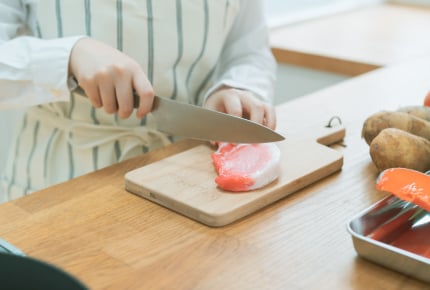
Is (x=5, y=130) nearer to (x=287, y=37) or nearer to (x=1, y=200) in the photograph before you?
(x=1, y=200)

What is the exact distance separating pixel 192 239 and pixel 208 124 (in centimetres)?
18

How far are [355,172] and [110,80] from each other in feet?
1.12

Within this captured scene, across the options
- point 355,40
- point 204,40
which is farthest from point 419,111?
point 355,40

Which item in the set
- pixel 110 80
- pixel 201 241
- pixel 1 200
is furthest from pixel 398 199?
pixel 1 200

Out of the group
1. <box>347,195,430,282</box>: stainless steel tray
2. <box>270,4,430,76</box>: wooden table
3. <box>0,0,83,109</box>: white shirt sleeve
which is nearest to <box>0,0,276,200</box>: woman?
<box>0,0,83,109</box>: white shirt sleeve

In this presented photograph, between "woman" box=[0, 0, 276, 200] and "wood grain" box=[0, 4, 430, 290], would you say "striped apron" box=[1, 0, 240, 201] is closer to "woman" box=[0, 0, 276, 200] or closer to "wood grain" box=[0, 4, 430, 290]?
"woman" box=[0, 0, 276, 200]

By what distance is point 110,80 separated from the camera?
2.63ft

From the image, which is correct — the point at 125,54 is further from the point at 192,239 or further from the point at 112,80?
the point at 192,239

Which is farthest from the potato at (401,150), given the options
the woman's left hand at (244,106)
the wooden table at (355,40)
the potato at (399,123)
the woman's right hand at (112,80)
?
the wooden table at (355,40)

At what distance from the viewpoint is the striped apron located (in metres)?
1.01

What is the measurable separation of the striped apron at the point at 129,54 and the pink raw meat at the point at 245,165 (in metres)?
0.22

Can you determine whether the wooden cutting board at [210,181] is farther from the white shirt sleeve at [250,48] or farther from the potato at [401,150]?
the white shirt sleeve at [250,48]

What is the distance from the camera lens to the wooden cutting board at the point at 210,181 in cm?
74

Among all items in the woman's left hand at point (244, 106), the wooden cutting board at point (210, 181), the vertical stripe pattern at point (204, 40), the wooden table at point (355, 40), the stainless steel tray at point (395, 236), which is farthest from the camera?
the wooden table at point (355, 40)
